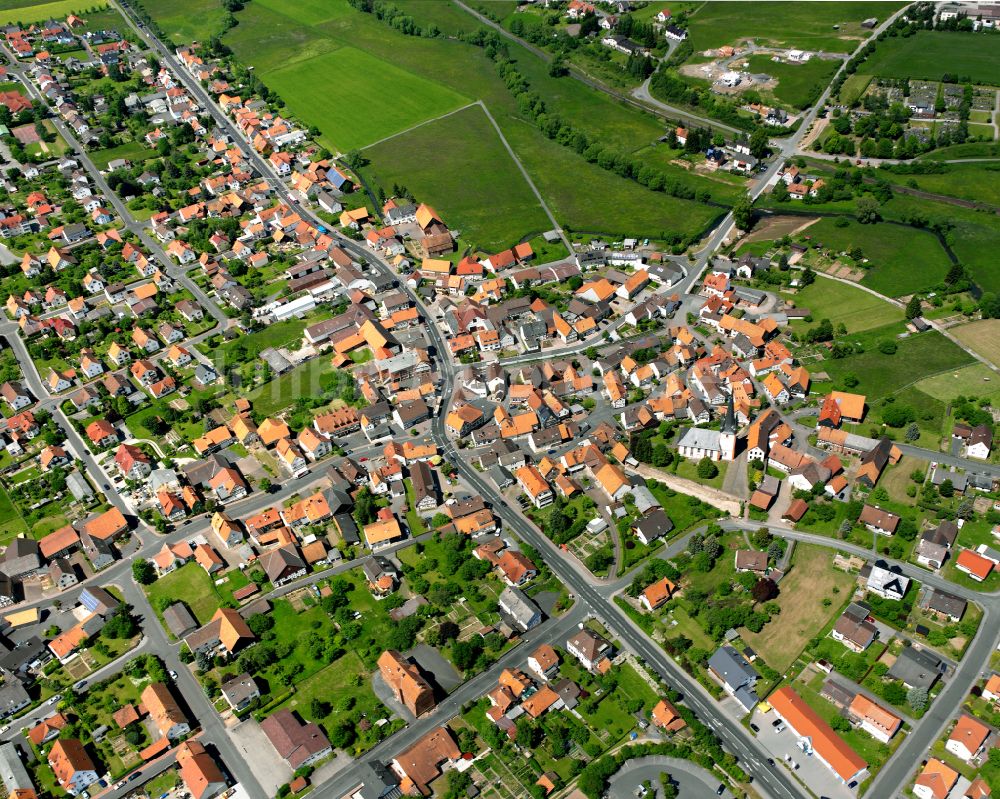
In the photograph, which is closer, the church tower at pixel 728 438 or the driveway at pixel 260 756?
the driveway at pixel 260 756

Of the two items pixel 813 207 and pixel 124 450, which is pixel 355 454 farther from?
pixel 813 207

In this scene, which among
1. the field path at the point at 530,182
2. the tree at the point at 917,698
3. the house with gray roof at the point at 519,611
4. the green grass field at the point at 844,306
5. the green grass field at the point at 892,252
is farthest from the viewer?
the field path at the point at 530,182

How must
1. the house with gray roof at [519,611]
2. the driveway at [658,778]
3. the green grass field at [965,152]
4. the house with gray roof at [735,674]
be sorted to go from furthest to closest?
1. the green grass field at [965,152]
2. the house with gray roof at [519,611]
3. the house with gray roof at [735,674]
4. the driveway at [658,778]

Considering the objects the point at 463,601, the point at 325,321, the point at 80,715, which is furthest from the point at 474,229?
the point at 80,715

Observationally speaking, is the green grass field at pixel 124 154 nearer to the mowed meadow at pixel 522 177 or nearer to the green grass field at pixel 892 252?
the mowed meadow at pixel 522 177

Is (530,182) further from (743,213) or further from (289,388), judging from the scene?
(289,388)

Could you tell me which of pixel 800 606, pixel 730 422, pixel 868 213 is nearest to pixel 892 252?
pixel 868 213

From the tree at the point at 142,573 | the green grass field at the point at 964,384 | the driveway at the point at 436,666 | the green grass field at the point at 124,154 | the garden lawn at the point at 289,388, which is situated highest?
the green grass field at the point at 964,384

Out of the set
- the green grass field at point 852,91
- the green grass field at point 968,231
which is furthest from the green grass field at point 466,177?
the green grass field at point 852,91
